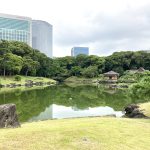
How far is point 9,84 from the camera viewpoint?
199 ft

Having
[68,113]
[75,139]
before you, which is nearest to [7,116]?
[75,139]

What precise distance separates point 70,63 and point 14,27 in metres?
66.1

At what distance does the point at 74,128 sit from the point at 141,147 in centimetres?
241

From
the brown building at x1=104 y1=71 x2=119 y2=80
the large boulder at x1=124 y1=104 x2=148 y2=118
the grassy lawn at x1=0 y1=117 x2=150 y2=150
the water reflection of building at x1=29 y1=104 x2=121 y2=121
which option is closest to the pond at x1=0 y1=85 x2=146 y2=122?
the water reflection of building at x1=29 y1=104 x2=121 y2=121

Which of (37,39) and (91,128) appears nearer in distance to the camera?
(91,128)

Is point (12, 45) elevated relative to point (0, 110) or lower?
elevated

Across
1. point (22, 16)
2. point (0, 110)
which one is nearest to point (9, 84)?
point (0, 110)

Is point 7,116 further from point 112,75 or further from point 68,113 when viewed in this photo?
point 112,75

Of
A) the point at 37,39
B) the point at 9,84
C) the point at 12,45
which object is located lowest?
the point at 9,84

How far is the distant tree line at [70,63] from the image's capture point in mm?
77200

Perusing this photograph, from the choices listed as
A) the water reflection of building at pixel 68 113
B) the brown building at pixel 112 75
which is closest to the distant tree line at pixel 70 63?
the brown building at pixel 112 75

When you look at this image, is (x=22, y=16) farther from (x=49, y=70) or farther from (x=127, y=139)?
(x=127, y=139)

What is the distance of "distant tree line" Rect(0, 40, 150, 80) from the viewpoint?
3039 inches

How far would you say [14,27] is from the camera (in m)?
152
